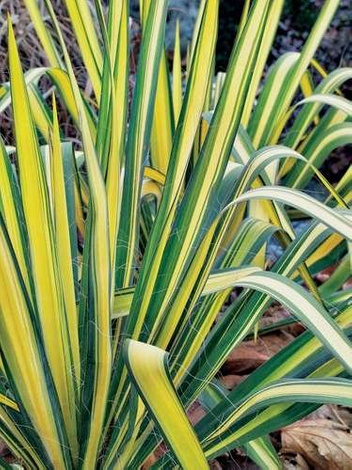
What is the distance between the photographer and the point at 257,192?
85 cm

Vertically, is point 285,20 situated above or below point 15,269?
above

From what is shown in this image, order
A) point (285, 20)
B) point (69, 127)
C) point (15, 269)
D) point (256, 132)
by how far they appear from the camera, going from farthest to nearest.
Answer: point (285, 20)
point (69, 127)
point (256, 132)
point (15, 269)

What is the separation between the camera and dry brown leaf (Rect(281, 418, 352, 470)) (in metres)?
1.25

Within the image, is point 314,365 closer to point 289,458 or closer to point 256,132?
point 289,458

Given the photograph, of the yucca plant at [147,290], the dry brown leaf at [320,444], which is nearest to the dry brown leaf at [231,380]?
the dry brown leaf at [320,444]

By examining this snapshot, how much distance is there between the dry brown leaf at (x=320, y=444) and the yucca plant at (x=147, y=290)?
9.2 inches

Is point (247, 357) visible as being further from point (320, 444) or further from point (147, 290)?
point (147, 290)

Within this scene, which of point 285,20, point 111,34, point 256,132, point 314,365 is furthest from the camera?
point 285,20

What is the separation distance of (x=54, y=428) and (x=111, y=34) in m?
0.59

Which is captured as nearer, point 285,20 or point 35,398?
point 35,398

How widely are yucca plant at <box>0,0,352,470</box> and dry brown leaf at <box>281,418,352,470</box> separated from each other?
0.76ft

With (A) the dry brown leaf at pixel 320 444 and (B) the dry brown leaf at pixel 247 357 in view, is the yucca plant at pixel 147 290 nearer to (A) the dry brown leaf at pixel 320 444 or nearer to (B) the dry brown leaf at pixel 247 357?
(A) the dry brown leaf at pixel 320 444

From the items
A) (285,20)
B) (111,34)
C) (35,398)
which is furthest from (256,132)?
(285,20)

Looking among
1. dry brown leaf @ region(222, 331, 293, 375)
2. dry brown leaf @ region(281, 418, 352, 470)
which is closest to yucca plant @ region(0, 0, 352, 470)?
dry brown leaf @ region(281, 418, 352, 470)
